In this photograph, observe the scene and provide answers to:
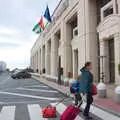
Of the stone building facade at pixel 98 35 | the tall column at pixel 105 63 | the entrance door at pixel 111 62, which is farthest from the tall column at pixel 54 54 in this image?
the entrance door at pixel 111 62

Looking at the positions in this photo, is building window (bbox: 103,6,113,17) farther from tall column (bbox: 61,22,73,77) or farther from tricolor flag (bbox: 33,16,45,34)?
tricolor flag (bbox: 33,16,45,34)

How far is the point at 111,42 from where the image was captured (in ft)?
92.4

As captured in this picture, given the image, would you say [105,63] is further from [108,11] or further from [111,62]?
[108,11]

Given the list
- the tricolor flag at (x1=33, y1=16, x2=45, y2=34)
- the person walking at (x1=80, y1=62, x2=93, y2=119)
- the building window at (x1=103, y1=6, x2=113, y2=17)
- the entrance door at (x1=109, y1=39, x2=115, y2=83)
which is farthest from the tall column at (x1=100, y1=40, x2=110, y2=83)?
the tricolor flag at (x1=33, y1=16, x2=45, y2=34)

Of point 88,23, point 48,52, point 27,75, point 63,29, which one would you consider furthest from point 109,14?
point 48,52

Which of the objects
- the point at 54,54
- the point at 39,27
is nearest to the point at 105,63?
the point at 39,27

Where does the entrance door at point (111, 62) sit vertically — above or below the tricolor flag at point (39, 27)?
below

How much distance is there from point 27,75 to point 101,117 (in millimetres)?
48639

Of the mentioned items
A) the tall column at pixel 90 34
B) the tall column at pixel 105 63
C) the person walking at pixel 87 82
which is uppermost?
the tall column at pixel 90 34

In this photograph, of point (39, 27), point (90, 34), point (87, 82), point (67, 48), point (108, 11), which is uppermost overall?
point (39, 27)

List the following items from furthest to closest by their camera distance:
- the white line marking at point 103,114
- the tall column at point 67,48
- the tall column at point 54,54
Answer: the tall column at point 54,54
the tall column at point 67,48
the white line marking at point 103,114

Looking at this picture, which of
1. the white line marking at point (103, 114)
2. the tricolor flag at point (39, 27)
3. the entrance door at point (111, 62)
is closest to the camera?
the white line marking at point (103, 114)

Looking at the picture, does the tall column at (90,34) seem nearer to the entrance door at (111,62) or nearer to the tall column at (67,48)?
the entrance door at (111,62)

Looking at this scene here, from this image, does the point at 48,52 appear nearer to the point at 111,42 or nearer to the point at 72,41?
the point at 72,41
